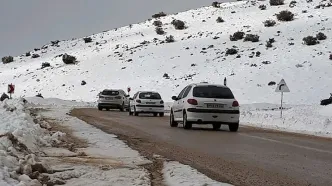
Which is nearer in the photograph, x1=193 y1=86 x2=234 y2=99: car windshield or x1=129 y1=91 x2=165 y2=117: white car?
x1=193 y1=86 x2=234 y2=99: car windshield

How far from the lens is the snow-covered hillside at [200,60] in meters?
61.3

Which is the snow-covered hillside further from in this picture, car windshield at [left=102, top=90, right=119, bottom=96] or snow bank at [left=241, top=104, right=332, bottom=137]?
snow bank at [left=241, top=104, right=332, bottom=137]

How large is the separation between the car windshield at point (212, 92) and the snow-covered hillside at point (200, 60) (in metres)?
33.6

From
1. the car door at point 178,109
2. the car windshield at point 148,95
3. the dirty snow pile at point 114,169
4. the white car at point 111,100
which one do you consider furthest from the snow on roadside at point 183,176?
the white car at point 111,100

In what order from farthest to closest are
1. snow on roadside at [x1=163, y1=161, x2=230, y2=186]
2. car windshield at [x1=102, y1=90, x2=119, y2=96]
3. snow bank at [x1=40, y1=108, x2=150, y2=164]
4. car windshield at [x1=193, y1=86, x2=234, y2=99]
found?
car windshield at [x1=102, y1=90, x2=119, y2=96], car windshield at [x1=193, y1=86, x2=234, y2=99], snow bank at [x1=40, y1=108, x2=150, y2=164], snow on roadside at [x1=163, y1=161, x2=230, y2=186]

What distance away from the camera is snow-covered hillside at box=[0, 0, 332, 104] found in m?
61.3

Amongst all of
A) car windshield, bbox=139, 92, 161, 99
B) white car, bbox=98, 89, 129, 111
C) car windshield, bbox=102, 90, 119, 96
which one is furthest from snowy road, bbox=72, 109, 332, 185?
car windshield, bbox=102, 90, 119, 96

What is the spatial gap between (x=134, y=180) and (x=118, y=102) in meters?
33.4

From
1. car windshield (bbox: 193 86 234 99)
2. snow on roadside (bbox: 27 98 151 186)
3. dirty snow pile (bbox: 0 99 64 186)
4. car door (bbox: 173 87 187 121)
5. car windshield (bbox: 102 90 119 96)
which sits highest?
car windshield (bbox: 102 90 119 96)

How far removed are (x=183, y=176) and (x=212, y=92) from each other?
11.9m

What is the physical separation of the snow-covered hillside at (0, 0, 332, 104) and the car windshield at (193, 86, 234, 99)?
110 ft

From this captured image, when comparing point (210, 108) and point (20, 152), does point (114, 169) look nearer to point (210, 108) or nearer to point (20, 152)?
point (20, 152)

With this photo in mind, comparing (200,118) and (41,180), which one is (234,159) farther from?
(200,118)

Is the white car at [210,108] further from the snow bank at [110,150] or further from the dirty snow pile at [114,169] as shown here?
the dirty snow pile at [114,169]
